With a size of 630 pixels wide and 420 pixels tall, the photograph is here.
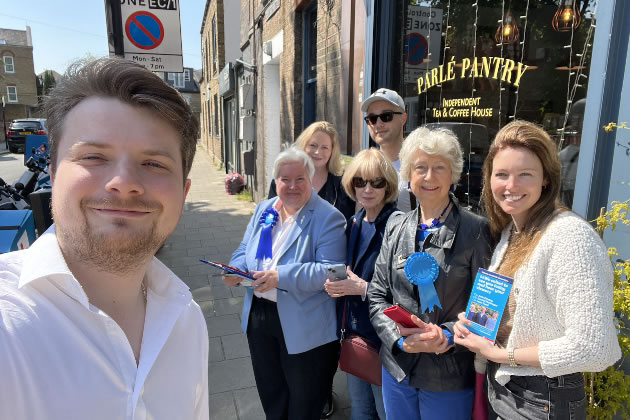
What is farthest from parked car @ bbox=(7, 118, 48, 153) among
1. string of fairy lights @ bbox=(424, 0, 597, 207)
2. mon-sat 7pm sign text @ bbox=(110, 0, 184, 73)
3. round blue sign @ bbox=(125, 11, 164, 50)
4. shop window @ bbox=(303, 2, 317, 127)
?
string of fairy lights @ bbox=(424, 0, 597, 207)

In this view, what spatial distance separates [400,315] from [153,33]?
4.49 meters

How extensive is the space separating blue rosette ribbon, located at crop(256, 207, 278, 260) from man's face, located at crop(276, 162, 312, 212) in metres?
0.15

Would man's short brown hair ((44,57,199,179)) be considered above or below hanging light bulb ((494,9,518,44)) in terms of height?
below

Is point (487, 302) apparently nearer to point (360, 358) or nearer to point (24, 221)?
point (360, 358)

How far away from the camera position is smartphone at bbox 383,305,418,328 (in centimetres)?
165

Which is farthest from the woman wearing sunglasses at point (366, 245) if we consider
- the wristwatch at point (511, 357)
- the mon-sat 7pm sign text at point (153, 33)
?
the mon-sat 7pm sign text at point (153, 33)

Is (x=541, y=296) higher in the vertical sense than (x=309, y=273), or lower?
higher

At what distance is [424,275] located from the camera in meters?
1.74

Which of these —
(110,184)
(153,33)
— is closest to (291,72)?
(153,33)

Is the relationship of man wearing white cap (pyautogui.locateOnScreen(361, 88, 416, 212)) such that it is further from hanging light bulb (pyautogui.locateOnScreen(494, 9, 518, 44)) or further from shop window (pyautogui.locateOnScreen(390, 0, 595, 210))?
hanging light bulb (pyautogui.locateOnScreen(494, 9, 518, 44))

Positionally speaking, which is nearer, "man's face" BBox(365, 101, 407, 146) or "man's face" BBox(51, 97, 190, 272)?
"man's face" BBox(51, 97, 190, 272)

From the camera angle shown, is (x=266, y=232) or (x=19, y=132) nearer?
(x=266, y=232)

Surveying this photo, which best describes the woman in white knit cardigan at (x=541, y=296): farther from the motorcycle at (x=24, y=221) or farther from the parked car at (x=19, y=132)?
the parked car at (x=19, y=132)

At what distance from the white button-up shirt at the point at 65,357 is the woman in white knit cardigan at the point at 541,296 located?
1.22 meters
